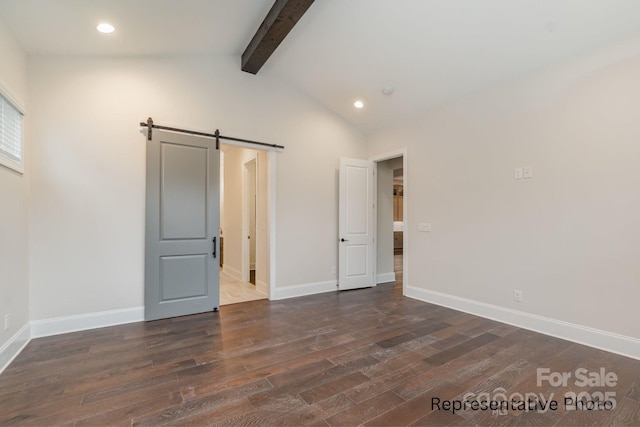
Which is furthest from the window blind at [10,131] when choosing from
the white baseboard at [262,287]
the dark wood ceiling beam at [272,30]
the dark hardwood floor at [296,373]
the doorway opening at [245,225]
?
the white baseboard at [262,287]

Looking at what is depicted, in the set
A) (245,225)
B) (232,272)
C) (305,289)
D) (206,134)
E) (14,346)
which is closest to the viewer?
(14,346)

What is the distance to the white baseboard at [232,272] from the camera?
19.7ft

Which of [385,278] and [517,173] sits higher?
[517,173]

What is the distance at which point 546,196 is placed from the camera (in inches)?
124

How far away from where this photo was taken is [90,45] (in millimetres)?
3104

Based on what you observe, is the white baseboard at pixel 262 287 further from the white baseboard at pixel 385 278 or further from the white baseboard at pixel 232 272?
the white baseboard at pixel 385 278

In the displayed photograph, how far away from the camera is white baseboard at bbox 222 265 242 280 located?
19.7 feet

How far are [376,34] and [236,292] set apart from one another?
4.22 metres

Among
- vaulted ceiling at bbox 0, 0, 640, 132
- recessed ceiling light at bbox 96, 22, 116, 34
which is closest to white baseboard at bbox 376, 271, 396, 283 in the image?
vaulted ceiling at bbox 0, 0, 640, 132

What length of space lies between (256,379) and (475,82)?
158 inches

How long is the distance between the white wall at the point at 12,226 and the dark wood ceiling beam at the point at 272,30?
7.44 feet

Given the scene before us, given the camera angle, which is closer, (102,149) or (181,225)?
A: (102,149)

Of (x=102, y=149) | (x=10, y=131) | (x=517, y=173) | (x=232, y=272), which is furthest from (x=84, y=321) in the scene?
(x=517, y=173)

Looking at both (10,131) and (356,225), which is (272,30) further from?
(356,225)
